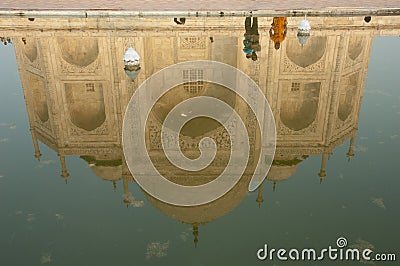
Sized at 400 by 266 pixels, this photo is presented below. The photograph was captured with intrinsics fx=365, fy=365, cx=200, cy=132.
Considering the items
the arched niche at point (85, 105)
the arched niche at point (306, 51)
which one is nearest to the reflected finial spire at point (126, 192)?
the arched niche at point (85, 105)

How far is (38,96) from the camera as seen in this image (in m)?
9.02

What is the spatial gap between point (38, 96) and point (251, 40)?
6.23 m

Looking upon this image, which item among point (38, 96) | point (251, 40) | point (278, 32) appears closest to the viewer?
point (38, 96)

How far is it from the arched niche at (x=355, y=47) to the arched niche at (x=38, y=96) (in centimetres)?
843

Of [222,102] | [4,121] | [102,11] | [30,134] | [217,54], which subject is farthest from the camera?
[102,11]

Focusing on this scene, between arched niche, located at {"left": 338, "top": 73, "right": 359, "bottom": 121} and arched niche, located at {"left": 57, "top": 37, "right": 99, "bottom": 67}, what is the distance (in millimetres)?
7481

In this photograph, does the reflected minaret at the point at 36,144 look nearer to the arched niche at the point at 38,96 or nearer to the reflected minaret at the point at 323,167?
the arched niche at the point at 38,96

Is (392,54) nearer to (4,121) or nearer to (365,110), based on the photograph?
(365,110)

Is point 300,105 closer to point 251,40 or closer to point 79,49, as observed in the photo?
point 251,40

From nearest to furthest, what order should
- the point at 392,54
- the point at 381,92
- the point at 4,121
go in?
the point at 4,121
the point at 381,92
the point at 392,54

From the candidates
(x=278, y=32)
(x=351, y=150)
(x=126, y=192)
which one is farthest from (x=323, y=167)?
(x=278, y=32)

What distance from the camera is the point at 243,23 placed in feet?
40.7

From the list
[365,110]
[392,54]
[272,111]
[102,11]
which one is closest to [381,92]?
[365,110]

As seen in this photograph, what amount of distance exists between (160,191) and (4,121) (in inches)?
152
